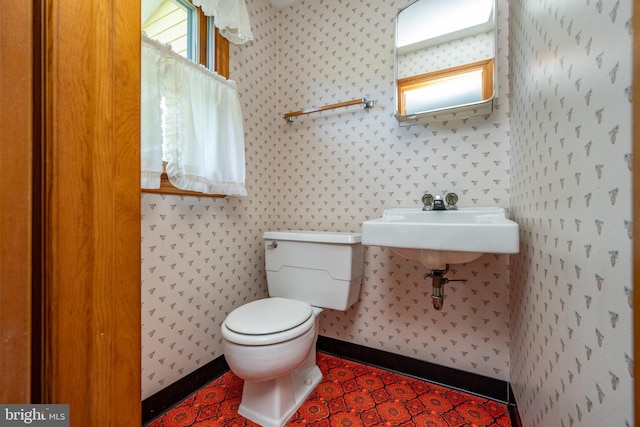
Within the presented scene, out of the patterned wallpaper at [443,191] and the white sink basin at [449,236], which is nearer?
the patterned wallpaper at [443,191]

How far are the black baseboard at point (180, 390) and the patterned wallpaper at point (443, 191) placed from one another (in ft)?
0.14

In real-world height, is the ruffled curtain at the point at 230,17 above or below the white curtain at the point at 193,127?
above

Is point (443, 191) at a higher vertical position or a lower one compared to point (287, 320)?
higher

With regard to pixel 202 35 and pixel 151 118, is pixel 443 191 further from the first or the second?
pixel 202 35

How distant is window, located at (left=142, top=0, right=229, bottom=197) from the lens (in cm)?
128

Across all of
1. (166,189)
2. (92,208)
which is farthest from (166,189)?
(92,208)

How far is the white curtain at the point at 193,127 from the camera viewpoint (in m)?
1.04

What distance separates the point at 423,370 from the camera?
1.41 meters

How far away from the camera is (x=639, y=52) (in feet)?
1.17

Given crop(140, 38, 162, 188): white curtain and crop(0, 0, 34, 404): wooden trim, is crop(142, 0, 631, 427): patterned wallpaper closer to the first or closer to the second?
crop(140, 38, 162, 188): white curtain

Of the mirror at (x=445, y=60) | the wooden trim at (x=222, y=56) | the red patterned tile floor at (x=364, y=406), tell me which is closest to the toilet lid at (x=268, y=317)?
the red patterned tile floor at (x=364, y=406)

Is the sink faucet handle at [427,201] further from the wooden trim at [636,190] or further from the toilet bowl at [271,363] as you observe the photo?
the wooden trim at [636,190]

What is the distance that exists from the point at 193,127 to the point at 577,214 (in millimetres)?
1317

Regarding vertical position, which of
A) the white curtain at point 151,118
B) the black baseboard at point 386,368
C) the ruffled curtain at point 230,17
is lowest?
the black baseboard at point 386,368
